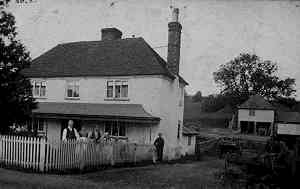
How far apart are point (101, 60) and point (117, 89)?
3367mm

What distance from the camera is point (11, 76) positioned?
446 inches

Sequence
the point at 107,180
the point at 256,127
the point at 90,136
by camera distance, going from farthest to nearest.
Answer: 1. the point at 256,127
2. the point at 90,136
3. the point at 107,180

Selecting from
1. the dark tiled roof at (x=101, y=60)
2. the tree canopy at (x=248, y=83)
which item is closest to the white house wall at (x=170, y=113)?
the dark tiled roof at (x=101, y=60)

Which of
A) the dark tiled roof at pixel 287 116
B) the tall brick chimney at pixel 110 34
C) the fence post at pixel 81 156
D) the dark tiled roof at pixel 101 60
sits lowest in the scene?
the dark tiled roof at pixel 287 116

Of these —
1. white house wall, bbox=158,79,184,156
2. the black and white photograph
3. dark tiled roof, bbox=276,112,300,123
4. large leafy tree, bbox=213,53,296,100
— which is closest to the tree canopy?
large leafy tree, bbox=213,53,296,100

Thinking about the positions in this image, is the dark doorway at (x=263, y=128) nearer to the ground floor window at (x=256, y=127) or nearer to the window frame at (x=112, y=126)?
the ground floor window at (x=256, y=127)

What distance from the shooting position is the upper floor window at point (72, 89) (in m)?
25.2

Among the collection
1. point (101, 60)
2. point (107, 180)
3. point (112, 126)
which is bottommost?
point (107, 180)

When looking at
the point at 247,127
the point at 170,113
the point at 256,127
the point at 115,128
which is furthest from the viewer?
the point at 247,127

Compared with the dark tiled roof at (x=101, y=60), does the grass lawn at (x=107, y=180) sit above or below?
below

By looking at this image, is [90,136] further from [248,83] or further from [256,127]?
[248,83]

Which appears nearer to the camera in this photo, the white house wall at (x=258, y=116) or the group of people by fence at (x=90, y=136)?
the group of people by fence at (x=90, y=136)

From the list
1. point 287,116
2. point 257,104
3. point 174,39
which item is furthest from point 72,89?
point 287,116

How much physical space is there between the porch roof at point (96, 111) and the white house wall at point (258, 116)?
39.7m
